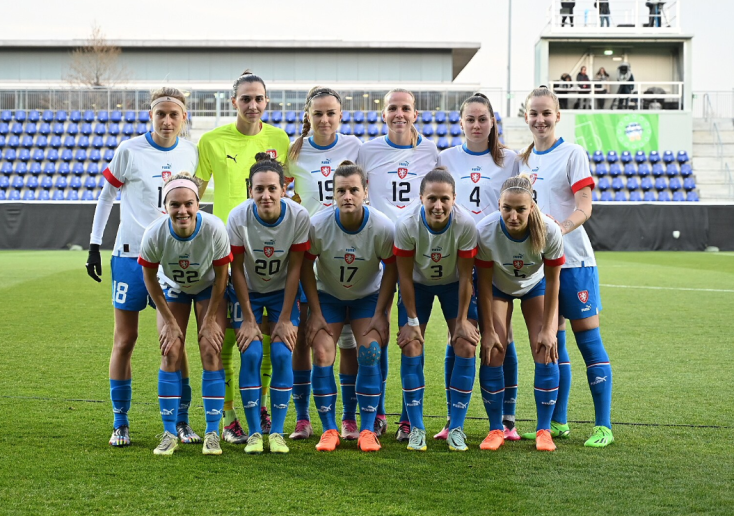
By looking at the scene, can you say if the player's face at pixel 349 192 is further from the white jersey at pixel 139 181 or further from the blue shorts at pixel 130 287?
the blue shorts at pixel 130 287

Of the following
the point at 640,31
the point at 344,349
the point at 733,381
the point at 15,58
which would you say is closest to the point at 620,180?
the point at 640,31

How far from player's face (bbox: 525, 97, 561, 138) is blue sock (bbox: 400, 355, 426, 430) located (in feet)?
4.63

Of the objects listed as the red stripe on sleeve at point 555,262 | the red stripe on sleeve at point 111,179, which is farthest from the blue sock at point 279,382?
the red stripe on sleeve at point 555,262

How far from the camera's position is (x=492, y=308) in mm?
4324

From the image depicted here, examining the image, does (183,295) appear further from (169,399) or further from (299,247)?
(299,247)

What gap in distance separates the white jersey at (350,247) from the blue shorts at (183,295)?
1.83ft

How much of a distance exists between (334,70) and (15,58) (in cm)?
1493

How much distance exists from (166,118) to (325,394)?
1.70m

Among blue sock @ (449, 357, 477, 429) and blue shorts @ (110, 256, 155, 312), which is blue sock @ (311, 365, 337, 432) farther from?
blue shorts @ (110, 256, 155, 312)

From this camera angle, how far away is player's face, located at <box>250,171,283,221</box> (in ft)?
13.5

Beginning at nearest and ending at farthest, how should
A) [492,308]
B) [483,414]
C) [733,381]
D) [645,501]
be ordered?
[645,501] → [492,308] → [483,414] → [733,381]

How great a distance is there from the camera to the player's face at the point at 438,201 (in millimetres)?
4051

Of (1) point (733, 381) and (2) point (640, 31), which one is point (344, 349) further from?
(2) point (640, 31)

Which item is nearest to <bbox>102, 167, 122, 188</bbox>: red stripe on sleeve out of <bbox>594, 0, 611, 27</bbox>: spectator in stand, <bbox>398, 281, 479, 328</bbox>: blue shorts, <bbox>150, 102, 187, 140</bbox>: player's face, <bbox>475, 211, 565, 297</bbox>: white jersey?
<bbox>150, 102, 187, 140</bbox>: player's face
